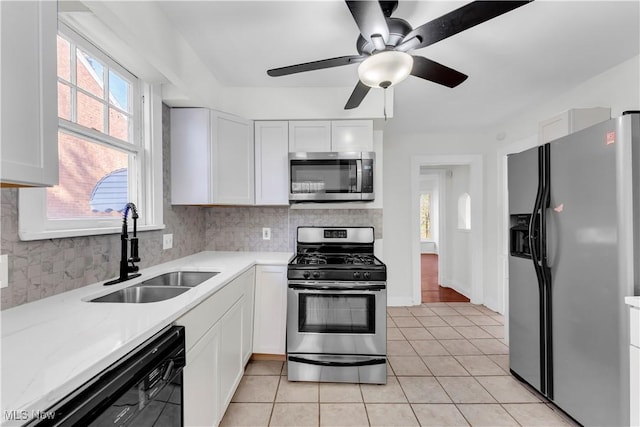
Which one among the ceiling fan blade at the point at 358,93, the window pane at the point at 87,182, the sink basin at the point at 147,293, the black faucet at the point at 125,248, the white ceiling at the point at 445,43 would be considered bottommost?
the sink basin at the point at 147,293

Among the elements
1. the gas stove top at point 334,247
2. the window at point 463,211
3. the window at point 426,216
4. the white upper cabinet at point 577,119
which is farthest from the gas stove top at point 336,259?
the window at point 426,216

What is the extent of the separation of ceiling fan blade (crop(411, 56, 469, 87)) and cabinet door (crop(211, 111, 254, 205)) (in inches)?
61.2

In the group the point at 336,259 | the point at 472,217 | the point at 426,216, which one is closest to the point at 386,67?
the point at 336,259

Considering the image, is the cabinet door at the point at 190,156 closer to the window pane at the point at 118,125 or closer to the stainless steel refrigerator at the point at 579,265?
the window pane at the point at 118,125

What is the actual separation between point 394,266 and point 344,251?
141 cm

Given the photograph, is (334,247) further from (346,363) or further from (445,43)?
(445,43)

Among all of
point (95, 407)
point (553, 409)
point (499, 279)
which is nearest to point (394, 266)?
point (499, 279)

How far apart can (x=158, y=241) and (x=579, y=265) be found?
273 centimetres

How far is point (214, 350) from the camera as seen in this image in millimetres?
1489

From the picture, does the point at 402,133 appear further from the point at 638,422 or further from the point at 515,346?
the point at 638,422

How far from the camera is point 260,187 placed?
266 cm

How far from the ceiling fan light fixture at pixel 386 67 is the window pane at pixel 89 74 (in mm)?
1502

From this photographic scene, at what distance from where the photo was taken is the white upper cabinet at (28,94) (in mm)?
712

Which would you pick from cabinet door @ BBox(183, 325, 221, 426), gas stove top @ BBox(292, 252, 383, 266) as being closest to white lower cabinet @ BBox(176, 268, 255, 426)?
cabinet door @ BBox(183, 325, 221, 426)
